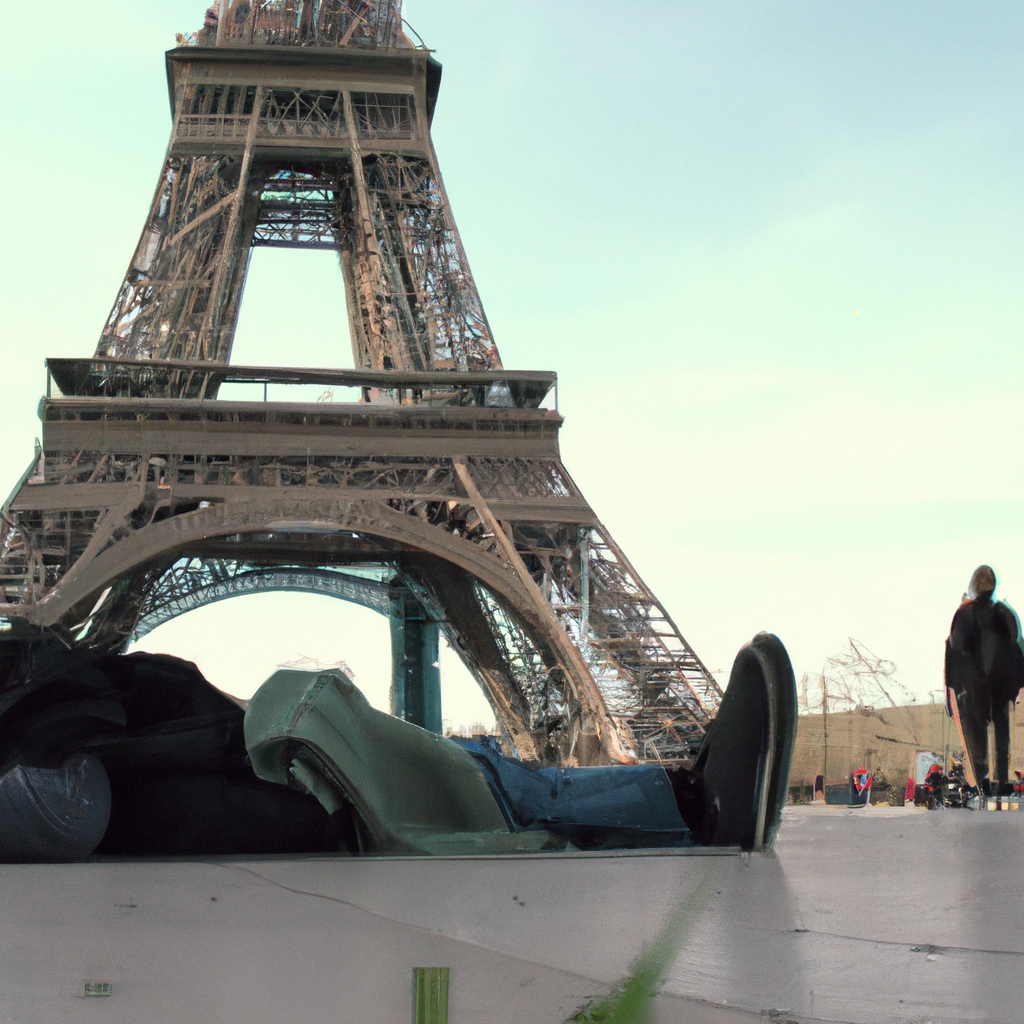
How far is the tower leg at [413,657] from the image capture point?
97.1 ft

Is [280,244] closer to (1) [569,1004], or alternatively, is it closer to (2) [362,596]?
(2) [362,596]

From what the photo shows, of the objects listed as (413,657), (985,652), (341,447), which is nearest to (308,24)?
(341,447)

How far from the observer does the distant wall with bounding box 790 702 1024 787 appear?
88.0ft

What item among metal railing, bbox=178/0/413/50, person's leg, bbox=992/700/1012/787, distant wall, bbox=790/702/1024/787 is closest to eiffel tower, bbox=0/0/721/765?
metal railing, bbox=178/0/413/50

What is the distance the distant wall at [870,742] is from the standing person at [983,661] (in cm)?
2116

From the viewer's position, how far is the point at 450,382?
22.9 metres

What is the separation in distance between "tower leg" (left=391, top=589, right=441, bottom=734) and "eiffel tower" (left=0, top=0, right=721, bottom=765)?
0.28ft

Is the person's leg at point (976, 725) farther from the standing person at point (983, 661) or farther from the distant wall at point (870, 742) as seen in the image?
the distant wall at point (870, 742)

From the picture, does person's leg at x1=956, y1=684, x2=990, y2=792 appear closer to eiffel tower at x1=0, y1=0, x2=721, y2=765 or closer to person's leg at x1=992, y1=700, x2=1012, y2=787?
person's leg at x1=992, y1=700, x2=1012, y2=787

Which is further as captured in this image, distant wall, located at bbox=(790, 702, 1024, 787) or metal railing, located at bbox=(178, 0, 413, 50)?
metal railing, located at bbox=(178, 0, 413, 50)

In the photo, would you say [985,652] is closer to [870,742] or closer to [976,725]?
[976,725]

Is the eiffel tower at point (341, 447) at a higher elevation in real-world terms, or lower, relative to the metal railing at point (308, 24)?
lower

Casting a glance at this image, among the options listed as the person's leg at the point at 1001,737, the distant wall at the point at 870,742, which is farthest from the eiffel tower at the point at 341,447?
the person's leg at the point at 1001,737

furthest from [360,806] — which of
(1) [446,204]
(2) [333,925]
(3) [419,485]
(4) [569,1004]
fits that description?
(1) [446,204]
